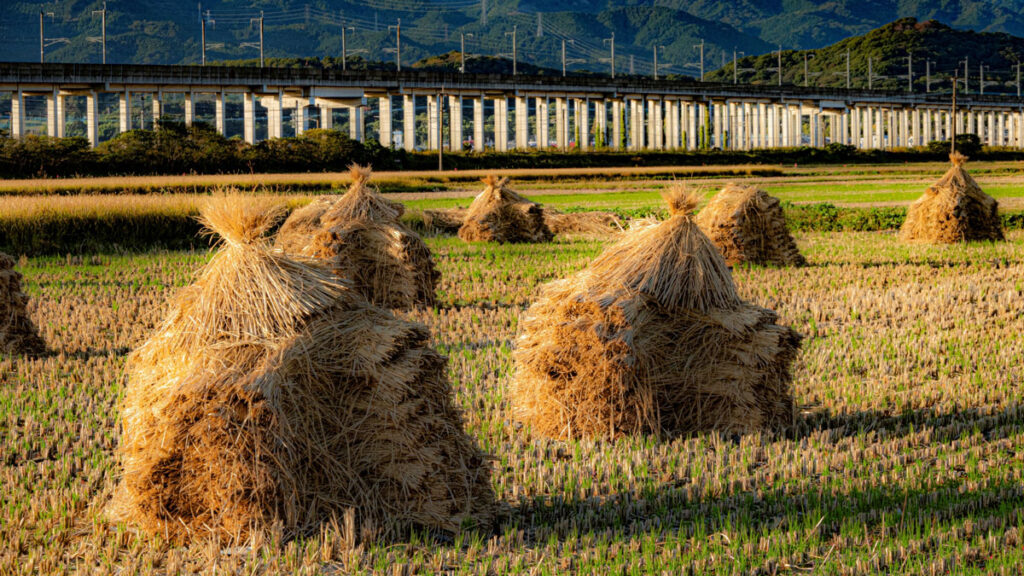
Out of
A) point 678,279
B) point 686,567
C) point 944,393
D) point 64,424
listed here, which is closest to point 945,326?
point 944,393

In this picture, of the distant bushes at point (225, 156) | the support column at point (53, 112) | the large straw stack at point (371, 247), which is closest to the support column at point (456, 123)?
the distant bushes at point (225, 156)

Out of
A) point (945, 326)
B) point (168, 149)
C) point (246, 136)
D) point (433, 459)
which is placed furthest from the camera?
point (246, 136)

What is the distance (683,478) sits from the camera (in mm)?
7582

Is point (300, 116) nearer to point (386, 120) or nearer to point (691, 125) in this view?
point (386, 120)

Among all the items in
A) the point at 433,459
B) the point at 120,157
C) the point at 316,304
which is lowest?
the point at 433,459

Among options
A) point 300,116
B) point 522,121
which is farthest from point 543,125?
point 300,116

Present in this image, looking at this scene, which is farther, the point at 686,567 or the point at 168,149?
the point at 168,149

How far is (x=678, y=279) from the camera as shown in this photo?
8766 mm

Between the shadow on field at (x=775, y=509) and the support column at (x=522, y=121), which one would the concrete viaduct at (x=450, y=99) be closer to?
the support column at (x=522, y=121)

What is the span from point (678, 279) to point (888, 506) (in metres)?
2.67

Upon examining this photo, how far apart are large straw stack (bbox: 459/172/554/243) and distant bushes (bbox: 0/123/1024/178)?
19428mm

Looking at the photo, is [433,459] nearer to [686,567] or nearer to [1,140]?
[686,567]

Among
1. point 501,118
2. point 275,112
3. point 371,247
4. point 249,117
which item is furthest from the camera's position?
point 501,118

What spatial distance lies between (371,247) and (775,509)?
31.3 ft
